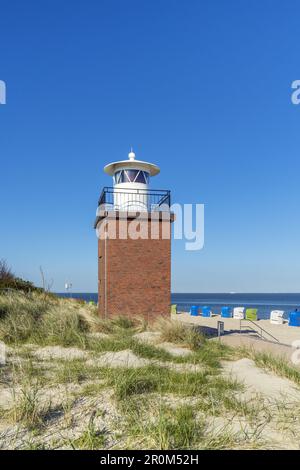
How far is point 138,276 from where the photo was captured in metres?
13.5

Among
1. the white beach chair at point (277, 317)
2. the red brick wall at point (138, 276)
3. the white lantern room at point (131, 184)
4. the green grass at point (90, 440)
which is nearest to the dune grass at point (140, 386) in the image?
the green grass at point (90, 440)

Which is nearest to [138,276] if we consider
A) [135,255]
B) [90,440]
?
[135,255]

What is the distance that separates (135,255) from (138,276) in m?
0.85

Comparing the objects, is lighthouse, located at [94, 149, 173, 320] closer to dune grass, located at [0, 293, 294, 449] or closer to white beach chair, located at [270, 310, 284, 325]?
dune grass, located at [0, 293, 294, 449]

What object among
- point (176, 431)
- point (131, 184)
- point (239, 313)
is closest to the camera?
point (176, 431)

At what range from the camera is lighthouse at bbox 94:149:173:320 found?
13414mm

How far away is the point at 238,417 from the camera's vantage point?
480 centimetres

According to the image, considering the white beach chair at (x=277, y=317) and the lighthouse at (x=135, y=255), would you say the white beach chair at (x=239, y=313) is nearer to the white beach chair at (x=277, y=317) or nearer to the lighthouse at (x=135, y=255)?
the white beach chair at (x=277, y=317)

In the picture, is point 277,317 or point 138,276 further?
point 277,317

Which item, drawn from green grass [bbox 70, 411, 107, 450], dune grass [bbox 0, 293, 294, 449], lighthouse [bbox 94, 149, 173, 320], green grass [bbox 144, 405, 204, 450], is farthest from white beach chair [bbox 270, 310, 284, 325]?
green grass [bbox 70, 411, 107, 450]

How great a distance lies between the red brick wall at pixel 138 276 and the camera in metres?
13.4

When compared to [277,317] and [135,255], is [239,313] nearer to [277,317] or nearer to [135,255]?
[277,317]

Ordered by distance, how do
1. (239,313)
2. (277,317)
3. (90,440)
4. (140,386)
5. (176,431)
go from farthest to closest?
1. (239,313)
2. (277,317)
3. (140,386)
4. (176,431)
5. (90,440)
